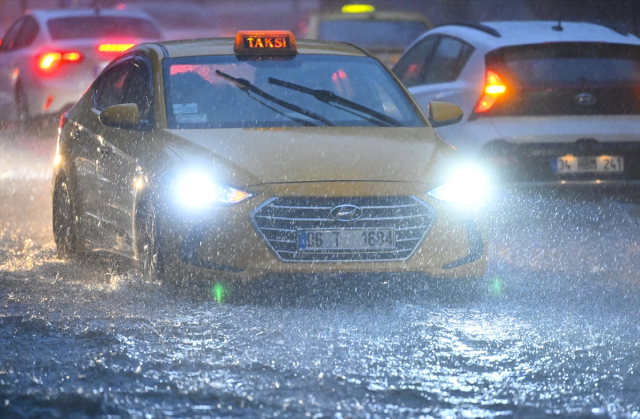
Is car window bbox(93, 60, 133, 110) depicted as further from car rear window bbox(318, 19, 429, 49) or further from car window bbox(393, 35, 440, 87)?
car rear window bbox(318, 19, 429, 49)

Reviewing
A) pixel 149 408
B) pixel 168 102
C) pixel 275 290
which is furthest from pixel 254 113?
pixel 149 408

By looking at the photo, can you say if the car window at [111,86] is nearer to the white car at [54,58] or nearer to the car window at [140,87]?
the car window at [140,87]

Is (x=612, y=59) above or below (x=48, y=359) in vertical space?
above

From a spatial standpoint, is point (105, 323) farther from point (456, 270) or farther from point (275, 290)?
point (456, 270)

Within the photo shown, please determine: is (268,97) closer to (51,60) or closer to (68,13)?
(51,60)

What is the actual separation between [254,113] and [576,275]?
2.27m

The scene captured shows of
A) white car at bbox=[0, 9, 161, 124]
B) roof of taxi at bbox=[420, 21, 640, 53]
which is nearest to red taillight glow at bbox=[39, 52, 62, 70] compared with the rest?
white car at bbox=[0, 9, 161, 124]

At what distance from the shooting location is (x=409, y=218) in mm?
6707

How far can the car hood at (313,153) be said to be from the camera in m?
6.66

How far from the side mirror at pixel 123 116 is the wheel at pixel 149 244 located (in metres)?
0.69

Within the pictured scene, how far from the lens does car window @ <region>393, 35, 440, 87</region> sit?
38.3 feet

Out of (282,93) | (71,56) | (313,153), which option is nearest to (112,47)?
(71,56)

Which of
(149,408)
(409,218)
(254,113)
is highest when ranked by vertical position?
(254,113)

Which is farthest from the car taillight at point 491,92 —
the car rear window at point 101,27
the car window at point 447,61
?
the car rear window at point 101,27
